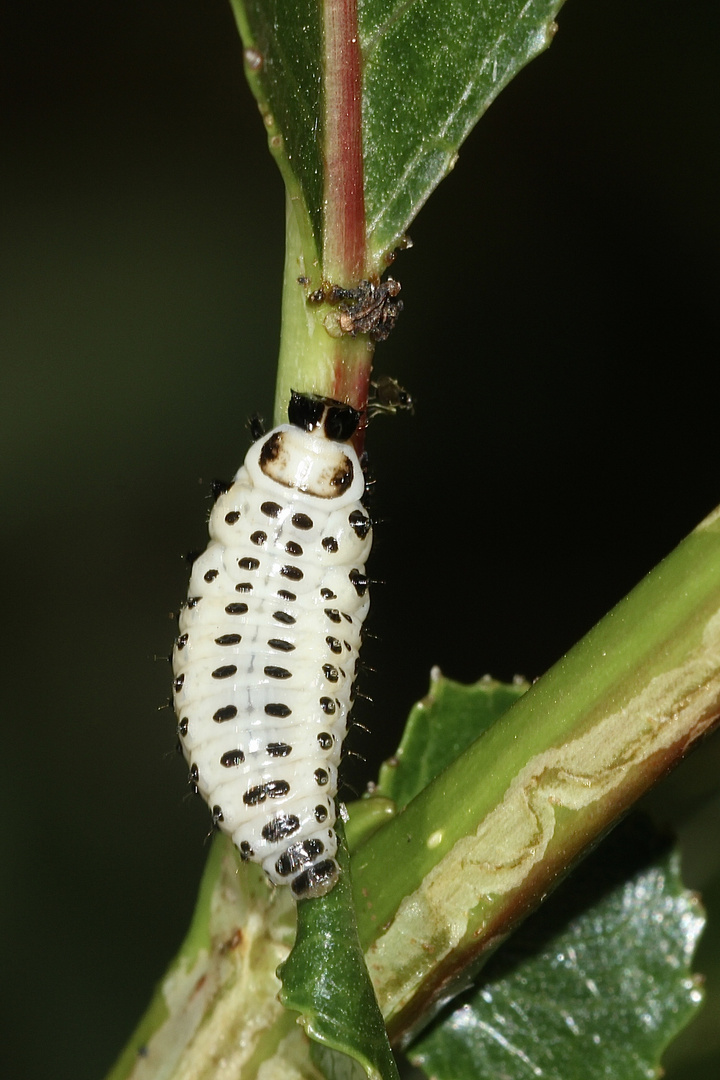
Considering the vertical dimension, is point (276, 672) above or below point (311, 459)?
below

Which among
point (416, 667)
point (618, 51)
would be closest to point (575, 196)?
point (618, 51)

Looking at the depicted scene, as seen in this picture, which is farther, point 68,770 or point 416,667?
point 416,667

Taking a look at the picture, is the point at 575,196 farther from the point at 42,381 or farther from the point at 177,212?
the point at 42,381

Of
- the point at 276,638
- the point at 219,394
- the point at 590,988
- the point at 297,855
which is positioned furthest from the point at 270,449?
the point at 219,394

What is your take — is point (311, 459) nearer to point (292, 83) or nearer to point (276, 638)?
point (276, 638)

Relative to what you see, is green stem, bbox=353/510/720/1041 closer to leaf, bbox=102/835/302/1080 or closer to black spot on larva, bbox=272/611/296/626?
leaf, bbox=102/835/302/1080

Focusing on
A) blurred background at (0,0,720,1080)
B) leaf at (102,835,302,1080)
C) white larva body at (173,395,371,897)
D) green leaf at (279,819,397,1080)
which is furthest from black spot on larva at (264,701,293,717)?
blurred background at (0,0,720,1080)
